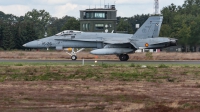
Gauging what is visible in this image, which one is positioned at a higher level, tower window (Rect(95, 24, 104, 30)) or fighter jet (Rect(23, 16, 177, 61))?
tower window (Rect(95, 24, 104, 30))

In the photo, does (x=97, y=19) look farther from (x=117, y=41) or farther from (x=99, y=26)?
(x=117, y=41)

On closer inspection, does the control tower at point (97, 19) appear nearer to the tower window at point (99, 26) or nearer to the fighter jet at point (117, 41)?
the tower window at point (99, 26)

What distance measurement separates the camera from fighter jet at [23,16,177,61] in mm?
43094

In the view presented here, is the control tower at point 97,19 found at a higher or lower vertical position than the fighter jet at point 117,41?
higher

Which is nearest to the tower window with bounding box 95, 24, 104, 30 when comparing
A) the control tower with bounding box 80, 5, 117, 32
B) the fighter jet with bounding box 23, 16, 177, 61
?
the control tower with bounding box 80, 5, 117, 32

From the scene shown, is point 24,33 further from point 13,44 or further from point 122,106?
point 122,106

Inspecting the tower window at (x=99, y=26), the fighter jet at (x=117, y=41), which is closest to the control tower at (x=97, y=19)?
the tower window at (x=99, y=26)

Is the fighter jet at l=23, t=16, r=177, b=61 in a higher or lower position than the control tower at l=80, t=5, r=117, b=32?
lower

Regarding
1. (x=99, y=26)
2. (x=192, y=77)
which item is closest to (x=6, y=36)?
(x=99, y=26)

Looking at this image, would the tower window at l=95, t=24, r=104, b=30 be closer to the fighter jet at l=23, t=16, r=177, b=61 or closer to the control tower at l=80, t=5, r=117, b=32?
the control tower at l=80, t=5, r=117, b=32

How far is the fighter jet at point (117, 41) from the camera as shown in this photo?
43094 millimetres

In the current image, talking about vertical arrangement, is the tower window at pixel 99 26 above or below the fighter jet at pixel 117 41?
above

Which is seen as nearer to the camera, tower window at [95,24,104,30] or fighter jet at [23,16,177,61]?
fighter jet at [23,16,177,61]

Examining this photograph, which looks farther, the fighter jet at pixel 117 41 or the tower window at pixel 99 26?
the tower window at pixel 99 26
